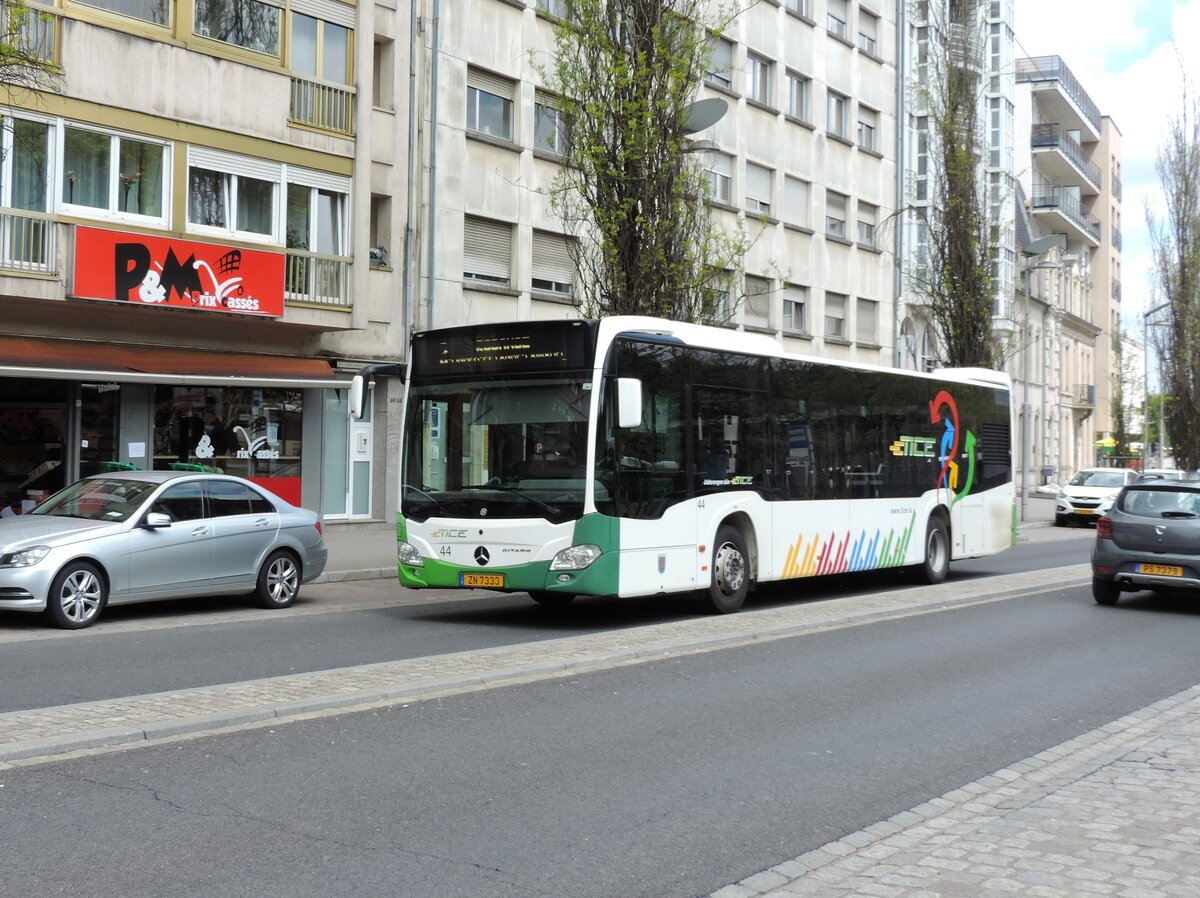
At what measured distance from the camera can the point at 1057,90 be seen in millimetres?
66000

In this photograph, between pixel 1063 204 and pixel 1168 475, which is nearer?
pixel 1168 475

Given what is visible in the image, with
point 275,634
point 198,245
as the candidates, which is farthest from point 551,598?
point 198,245

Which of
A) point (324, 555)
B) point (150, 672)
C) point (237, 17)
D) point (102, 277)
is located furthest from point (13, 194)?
point (150, 672)

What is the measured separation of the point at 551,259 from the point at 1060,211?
44.5 m

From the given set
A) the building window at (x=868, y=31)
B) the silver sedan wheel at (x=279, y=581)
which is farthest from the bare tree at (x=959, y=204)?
the silver sedan wheel at (x=279, y=581)

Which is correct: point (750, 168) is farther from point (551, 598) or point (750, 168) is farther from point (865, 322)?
point (551, 598)

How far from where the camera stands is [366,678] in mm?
9141

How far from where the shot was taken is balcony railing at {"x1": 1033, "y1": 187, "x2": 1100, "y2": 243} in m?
67.3

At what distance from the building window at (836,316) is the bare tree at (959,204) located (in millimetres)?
5480

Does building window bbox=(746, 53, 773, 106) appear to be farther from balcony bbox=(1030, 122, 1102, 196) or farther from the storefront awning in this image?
balcony bbox=(1030, 122, 1102, 196)

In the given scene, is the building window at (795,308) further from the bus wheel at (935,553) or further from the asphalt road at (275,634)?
the asphalt road at (275,634)

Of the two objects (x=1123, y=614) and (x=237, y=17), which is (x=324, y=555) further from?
(x=237, y=17)

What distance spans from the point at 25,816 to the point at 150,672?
13.4ft

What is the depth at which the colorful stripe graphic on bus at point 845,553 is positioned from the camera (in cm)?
1567
